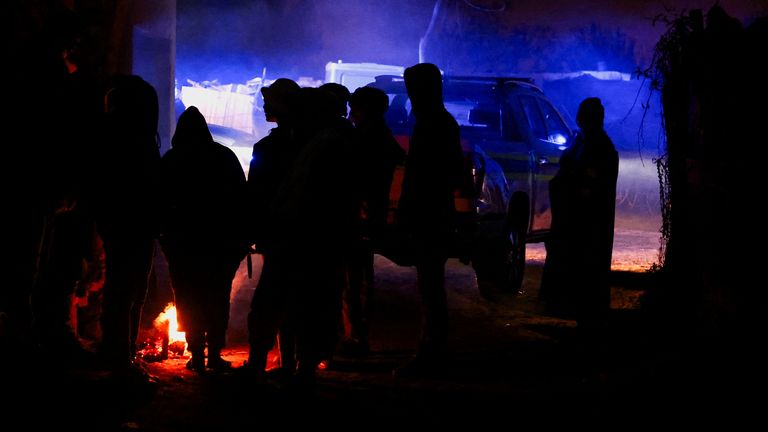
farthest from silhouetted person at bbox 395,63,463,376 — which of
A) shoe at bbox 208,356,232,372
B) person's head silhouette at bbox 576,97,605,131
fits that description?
person's head silhouette at bbox 576,97,605,131

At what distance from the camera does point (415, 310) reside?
9.11 metres

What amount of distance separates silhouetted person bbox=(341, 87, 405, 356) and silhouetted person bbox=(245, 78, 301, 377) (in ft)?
1.89

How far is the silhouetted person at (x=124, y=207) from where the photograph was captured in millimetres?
5504

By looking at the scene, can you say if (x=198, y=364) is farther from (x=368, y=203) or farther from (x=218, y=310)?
(x=368, y=203)

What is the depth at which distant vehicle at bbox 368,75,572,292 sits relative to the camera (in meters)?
9.41

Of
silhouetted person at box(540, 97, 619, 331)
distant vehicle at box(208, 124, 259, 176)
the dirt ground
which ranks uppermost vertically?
distant vehicle at box(208, 124, 259, 176)

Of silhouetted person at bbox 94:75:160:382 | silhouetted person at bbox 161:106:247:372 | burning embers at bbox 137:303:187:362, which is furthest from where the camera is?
burning embers at bbox 137:303:187:362

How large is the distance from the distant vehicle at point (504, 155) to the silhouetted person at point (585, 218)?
1200 millimetres

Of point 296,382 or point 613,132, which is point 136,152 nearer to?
point 296,382

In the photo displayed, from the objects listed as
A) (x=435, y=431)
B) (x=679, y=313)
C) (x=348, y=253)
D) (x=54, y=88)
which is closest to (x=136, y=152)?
(x=54, y=88)

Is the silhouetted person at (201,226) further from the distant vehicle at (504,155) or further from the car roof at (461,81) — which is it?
the car roof at (461,81)

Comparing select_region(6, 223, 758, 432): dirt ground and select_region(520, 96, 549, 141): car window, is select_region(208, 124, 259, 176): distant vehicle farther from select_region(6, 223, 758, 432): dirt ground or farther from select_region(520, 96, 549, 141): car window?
select_region(6, 223, 758, 432): dirt ground

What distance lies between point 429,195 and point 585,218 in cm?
194

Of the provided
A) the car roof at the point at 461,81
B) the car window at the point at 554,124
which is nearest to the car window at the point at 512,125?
the car roof at the point at 461,81
